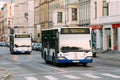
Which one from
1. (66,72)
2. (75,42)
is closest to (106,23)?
(75,42)

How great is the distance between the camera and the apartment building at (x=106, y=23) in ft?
202

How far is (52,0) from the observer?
105312 mm

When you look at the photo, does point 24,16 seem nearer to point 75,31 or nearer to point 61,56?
point 75,31

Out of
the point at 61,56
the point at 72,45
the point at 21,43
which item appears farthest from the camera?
the point at 21,43

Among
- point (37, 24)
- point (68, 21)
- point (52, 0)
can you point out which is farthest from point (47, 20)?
point (68, 21)

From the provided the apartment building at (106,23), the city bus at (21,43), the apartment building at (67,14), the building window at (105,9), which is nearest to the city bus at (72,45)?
the apartment building at (106,23)

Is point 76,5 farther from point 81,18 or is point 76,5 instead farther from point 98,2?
point 98,2

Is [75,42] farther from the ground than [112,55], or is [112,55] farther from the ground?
[75,42]

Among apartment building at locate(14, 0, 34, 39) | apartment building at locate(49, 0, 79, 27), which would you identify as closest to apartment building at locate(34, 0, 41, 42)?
apartment building at locate(14, 0, 34, 39)

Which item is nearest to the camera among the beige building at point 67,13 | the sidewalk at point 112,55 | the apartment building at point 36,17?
the sidewalk at point 112,55

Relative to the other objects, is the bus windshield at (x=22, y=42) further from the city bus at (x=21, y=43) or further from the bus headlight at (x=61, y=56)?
the bus headlight at (x=61, y=56)

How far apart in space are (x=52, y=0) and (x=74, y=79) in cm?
8341

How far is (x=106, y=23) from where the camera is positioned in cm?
6469

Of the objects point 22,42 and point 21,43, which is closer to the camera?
point 22,42
